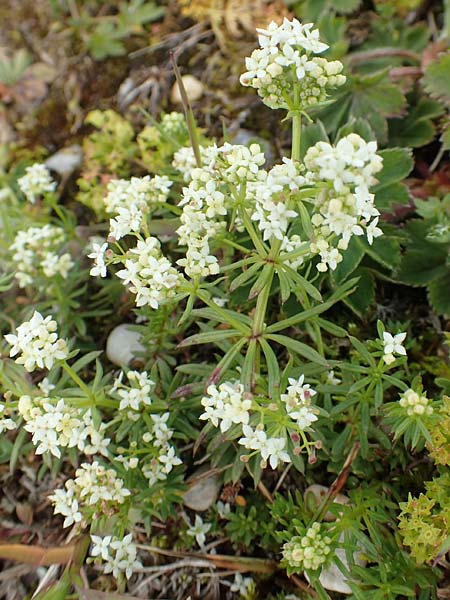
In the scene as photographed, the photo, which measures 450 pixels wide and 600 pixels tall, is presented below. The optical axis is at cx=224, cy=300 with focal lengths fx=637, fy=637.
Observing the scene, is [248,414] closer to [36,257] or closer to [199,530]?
[199,530]

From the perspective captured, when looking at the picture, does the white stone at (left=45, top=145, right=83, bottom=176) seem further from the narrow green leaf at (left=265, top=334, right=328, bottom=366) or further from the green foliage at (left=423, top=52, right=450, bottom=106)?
the narrow green leaf at (left=265, top=334, right=328, bottom=366)

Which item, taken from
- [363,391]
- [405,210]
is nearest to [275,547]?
[363,391]

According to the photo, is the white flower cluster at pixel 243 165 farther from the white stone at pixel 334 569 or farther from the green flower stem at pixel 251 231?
the white stone at pixel 334 569

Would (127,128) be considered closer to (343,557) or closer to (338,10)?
(338,10)

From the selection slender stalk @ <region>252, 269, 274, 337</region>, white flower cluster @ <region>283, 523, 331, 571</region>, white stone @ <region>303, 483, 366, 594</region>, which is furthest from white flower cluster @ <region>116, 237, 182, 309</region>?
white stone @ <region>303, 483, 366, 594</region>

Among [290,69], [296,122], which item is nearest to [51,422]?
[296,122]
